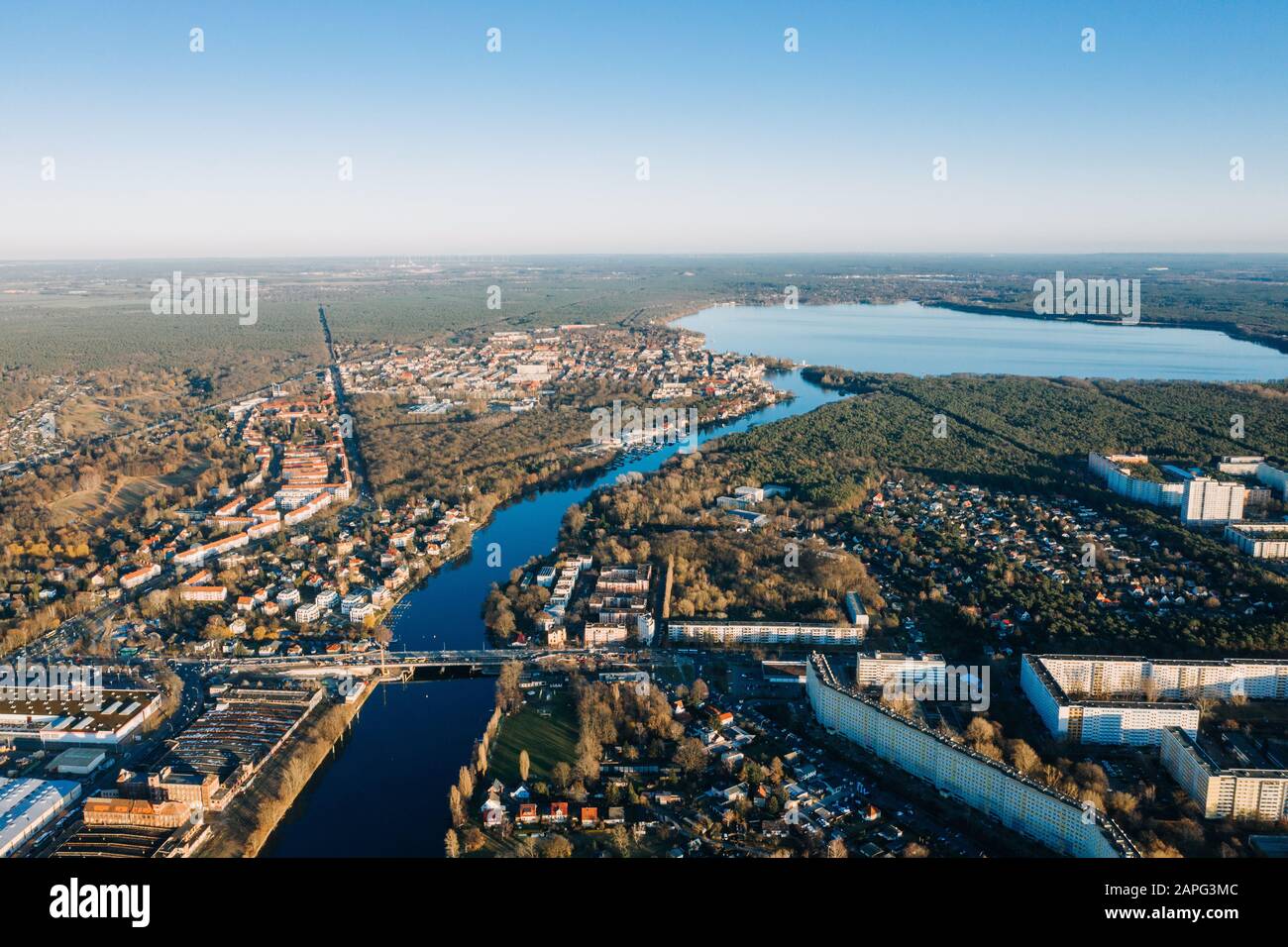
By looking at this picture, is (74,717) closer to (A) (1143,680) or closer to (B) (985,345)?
(A) (1143,680)

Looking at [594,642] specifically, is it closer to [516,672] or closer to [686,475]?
[516,672]

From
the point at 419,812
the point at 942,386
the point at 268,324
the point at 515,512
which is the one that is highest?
the point at 268,324

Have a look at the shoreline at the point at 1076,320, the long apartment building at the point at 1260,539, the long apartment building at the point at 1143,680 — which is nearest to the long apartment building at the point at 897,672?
the long apartment building at the point at 1143,680

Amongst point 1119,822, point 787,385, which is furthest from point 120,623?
point 787,385

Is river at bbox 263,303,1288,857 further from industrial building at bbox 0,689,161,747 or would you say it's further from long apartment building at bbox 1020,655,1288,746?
long apartment building at bbox 1020,655,1288,746

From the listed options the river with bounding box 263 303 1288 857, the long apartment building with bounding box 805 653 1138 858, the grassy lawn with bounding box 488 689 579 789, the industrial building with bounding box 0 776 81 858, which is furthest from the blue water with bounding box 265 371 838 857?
the long apartment building with bounding box 805 653 1138 858

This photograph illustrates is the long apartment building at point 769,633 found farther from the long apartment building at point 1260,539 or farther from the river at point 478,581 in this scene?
the long apartment building at point 1260,539
